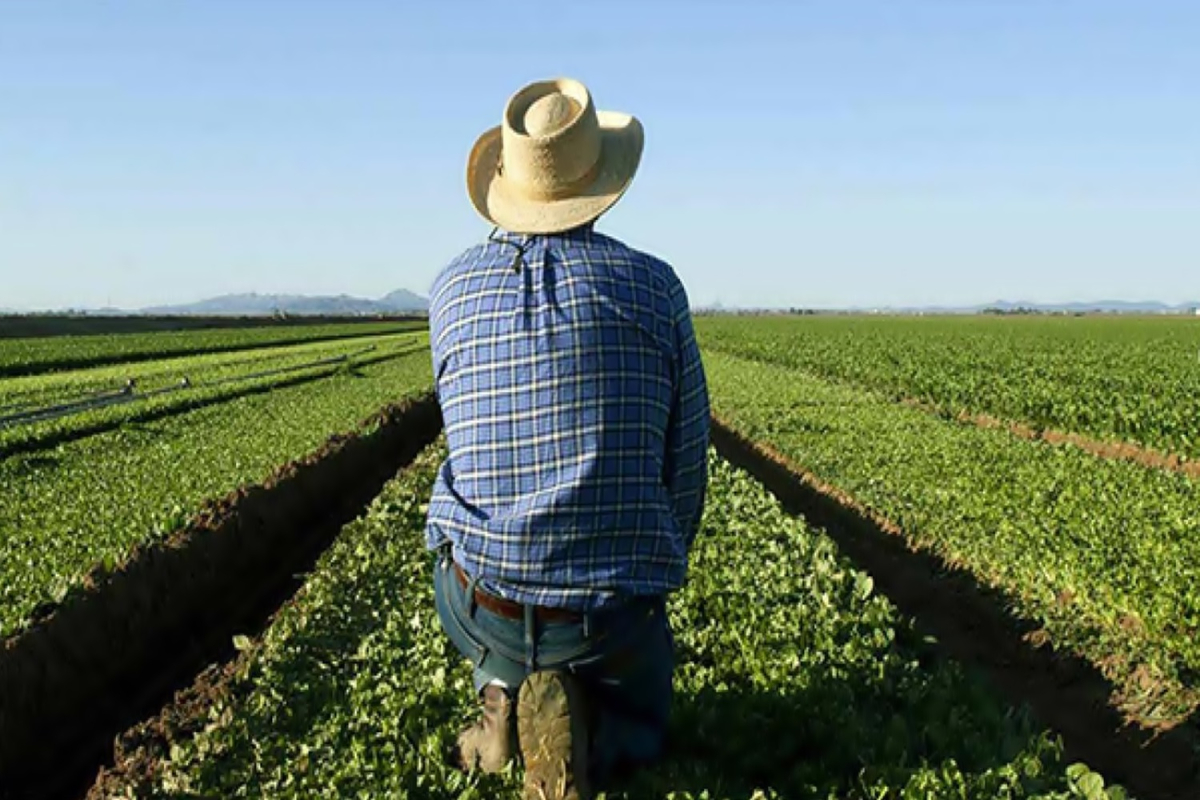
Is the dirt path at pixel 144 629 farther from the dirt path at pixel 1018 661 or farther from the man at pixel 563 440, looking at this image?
the dirt path at pixel 1018 661

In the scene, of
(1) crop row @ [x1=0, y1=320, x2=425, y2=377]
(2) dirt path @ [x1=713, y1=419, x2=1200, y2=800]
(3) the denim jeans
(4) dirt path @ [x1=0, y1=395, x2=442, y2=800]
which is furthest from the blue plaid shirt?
(1) crop row @ [x1=0, y1=320, x2=425, y2=377]

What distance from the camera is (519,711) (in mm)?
3346

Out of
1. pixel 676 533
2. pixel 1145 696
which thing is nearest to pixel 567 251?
pixel 676 533

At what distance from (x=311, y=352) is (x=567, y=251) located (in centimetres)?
4948

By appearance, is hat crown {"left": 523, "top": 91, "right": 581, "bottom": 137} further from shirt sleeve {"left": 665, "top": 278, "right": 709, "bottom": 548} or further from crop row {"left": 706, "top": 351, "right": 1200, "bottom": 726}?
crop row {"left": 706, "top": 351, "right": 1200, "bottom": 726}

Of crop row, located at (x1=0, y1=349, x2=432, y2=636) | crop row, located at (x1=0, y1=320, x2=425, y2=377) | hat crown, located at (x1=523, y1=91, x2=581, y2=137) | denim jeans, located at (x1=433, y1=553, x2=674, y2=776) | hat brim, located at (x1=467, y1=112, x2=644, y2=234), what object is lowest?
crop row, located at (x1=0, y1=349, x2=432, y2=636)

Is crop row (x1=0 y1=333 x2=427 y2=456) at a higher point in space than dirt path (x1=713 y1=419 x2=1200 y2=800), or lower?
higher

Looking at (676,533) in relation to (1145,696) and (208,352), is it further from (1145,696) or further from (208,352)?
(208,352)

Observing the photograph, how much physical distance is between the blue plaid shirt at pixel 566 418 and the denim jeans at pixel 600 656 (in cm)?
12

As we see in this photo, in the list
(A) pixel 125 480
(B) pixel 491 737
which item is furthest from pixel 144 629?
(B) pixel 491 737

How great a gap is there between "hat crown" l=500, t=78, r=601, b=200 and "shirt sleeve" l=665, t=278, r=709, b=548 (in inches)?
19.9

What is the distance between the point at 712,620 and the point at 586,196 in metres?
3.17

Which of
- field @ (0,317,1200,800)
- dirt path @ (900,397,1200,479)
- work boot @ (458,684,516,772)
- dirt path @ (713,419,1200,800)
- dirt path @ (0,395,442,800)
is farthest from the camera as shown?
dirt path @ (900,397,1200,479)

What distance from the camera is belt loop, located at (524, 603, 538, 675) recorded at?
339 centimetres
